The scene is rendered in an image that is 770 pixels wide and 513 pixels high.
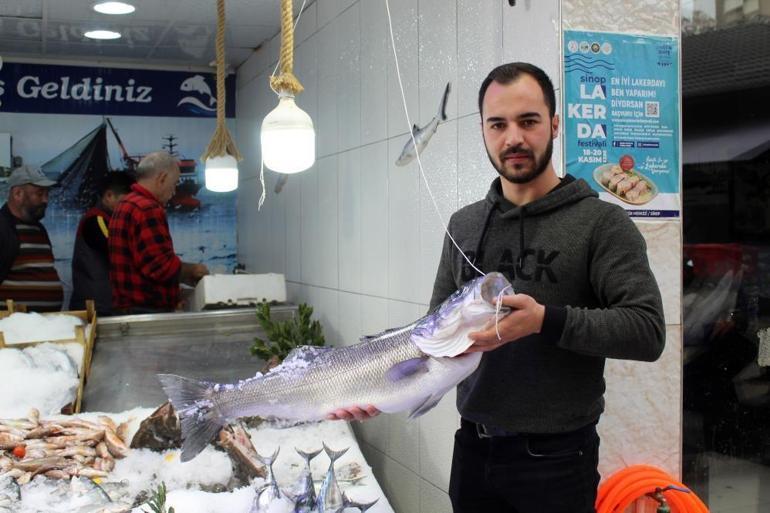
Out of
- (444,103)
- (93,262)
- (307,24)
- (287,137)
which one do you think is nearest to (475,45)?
(444,103)

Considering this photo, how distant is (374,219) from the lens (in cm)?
497

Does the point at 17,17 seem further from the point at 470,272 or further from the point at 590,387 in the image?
the point at 590,387

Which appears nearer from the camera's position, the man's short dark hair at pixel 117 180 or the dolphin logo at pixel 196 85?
the man's short dark hair at pixel 117 180

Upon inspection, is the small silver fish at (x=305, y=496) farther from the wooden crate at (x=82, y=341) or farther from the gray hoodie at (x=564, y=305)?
the wooden crate at (x=82, y=341)

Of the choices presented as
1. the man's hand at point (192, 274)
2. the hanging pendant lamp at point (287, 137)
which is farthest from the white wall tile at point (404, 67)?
the man's hand at point (192, 274)

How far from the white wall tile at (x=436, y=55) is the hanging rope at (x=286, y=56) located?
115cm

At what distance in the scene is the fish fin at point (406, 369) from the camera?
223 cm

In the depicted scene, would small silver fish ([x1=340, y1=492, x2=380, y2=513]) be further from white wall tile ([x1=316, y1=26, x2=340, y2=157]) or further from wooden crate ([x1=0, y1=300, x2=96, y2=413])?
white wall tile ([x1=316, y1=26, x2=340, y2=157])

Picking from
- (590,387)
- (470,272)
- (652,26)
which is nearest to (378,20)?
(652,26)

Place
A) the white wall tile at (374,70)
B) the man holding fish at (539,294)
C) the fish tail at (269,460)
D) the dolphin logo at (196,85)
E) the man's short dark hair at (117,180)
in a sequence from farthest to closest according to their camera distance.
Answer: the dolphin logo at (196,85) → the man's short dark hair at (117,180) → the white wall tile at (374,70) → the fish tail at (269,460) → the man holding fish at (539,294)

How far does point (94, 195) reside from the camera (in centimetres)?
827

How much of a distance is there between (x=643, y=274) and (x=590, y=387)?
1.21 feet

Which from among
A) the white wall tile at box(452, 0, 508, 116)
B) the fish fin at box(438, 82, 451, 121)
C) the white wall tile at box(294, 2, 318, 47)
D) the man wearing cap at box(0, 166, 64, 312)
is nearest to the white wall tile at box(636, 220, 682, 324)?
the white wall tile at box(452, 0, 508, 116)

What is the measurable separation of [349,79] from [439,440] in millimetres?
2457
